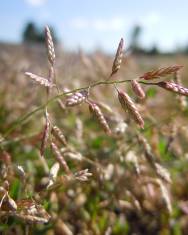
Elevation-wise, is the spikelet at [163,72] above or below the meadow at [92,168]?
above

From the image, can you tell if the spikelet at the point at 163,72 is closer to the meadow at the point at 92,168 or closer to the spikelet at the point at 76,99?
the meadow at the point at 92,168

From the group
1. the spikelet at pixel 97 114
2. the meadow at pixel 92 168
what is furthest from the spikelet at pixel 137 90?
the spikelet at pixel 97 114

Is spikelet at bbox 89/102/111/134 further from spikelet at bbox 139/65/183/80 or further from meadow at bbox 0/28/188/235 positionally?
spikelet at bbox 139/65/183/80

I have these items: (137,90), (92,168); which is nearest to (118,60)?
(137,90)

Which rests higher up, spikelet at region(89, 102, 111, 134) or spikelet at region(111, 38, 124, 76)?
spikelet at region(111, 38, 124, 76)

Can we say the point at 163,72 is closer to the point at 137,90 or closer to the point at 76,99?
the point at 137,90

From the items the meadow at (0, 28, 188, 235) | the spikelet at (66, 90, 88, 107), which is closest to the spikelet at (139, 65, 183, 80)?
the meadow at (0, 28, 188, 235)

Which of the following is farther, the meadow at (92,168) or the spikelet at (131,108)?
the meadow at (92,168)

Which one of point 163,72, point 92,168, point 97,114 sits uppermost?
point 163,72
